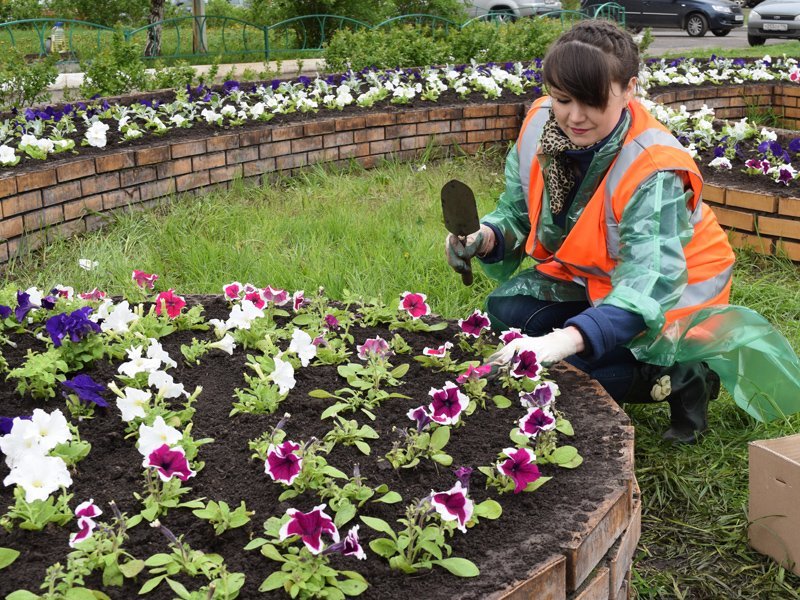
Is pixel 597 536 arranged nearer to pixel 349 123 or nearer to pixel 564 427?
pixel 564 427

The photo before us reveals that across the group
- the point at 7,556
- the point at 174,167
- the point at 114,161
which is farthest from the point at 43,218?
the point at 7,556

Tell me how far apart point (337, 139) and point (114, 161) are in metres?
1.48

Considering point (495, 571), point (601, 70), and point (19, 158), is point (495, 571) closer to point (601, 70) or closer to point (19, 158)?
point (601, 70)

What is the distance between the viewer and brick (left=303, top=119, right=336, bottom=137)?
5.61 m

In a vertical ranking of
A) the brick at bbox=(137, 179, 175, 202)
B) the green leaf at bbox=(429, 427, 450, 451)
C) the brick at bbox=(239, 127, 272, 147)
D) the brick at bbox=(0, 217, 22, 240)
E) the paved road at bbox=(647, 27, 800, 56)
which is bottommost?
the paved road at bbox=(647, 27, 800, 56)

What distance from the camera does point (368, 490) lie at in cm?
191

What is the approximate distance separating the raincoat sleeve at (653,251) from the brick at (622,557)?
58cm

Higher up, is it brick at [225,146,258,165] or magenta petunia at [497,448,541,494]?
magenta petunia at [497,448,541,494]

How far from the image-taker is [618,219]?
2691 millimetres

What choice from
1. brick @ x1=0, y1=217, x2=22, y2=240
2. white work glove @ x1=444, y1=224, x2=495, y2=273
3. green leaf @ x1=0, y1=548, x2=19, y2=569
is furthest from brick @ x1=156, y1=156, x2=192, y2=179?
green leaf @ x1=0, y1=548, x2=19, y2=569

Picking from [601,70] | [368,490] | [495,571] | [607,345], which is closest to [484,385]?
[607,345]

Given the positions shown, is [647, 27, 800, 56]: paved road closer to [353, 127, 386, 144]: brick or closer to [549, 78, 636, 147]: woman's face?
[353, 127, 386, 144]: brick

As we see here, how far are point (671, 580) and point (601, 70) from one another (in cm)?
129

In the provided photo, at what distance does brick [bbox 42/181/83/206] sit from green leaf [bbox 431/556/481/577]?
128 inches
